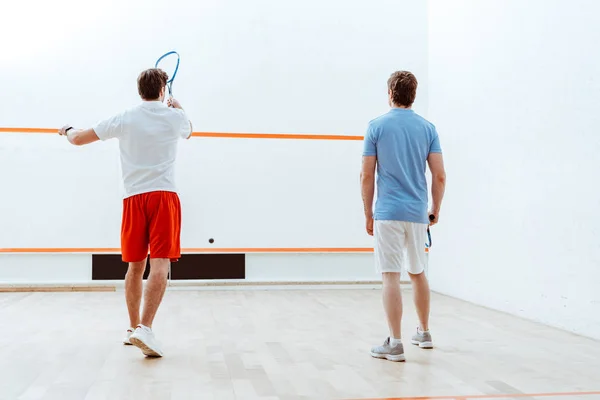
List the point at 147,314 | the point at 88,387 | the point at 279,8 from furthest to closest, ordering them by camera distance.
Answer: the point at 279,8, the point at 147,314, the point at 88,387

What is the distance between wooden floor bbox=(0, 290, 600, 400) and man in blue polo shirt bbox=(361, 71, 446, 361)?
0.24 metres

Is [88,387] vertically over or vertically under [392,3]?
under

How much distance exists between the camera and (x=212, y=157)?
453cm

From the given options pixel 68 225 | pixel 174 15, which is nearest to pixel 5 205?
pixel 68 225

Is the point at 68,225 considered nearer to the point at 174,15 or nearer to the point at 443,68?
the point at 174,15

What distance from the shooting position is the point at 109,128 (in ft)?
7.59

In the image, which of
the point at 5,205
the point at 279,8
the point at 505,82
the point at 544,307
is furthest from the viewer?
the point at 279,8

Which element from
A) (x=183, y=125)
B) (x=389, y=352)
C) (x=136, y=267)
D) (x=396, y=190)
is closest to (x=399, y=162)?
(x=396, y=190)

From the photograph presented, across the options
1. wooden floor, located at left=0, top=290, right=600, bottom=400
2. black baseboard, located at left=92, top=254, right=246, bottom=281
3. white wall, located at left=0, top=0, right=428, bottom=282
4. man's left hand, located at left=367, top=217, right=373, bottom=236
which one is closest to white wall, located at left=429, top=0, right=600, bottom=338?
wooden floor, located at left=0, top=290, right=600, bottom=400

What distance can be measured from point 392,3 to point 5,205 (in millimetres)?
2894

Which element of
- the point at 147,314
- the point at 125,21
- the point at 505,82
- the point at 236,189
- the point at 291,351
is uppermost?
the point at 125,21

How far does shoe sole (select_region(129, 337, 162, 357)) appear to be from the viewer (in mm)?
2209

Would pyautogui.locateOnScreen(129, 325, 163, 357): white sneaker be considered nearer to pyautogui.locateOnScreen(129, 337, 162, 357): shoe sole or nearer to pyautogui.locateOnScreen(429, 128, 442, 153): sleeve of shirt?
pyautogui.locateOnScreen(129, 337, 162, 357): shoe sole

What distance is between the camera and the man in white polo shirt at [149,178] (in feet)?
7.59
